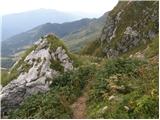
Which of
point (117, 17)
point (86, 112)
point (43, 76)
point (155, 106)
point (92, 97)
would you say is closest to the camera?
point (155, 106)

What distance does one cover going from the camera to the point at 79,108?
19.4 m

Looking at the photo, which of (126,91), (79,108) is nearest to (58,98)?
(79,108)

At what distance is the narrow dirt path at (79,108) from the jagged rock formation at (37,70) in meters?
2.72

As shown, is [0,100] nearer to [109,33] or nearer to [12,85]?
[12,85]

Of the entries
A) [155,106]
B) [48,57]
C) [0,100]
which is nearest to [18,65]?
[48,57]

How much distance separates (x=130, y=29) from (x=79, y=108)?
3834cm

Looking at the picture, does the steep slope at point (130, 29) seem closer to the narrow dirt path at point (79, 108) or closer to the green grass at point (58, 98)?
the green grass at point (58, 98)

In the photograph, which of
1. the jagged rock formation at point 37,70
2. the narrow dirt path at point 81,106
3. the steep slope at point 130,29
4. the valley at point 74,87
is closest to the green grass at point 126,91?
the valley at point 74,87

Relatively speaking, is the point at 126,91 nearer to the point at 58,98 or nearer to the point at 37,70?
the point at 58,98

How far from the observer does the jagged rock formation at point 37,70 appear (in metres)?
21.9

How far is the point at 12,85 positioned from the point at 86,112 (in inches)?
242

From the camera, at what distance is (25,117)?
19.1 metres

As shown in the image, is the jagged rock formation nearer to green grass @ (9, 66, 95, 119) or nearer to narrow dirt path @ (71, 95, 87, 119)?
green grass @ (9, 66, 95, 119)

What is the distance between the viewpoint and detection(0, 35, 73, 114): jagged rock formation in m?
21.9
